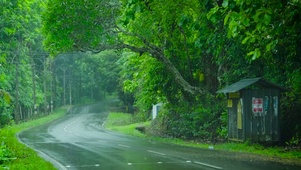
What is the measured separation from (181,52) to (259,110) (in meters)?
9.64

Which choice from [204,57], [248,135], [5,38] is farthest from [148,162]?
[5,38]

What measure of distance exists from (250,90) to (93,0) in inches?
392

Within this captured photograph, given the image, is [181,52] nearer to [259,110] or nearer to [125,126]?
[259,110]

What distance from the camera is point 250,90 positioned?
65.3ft

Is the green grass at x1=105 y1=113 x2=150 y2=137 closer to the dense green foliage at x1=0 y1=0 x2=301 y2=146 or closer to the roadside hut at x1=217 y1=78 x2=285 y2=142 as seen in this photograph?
the dense green foliage at x1=0 y1=0 x2=301 y2=146

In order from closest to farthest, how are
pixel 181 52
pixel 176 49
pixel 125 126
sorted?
pixel 176 49 < pixel 181 52 < pixel 125 126

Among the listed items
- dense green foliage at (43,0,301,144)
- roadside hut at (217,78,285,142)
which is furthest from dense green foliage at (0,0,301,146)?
roadside hut at (217,78,285,142)

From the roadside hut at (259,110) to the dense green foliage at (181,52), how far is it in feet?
3.09

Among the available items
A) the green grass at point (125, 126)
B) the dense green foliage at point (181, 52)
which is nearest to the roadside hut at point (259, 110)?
the dense green foliage at point (181, 52)

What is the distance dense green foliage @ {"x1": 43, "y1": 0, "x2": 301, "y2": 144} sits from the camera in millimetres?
20203

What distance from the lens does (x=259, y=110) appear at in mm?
19750

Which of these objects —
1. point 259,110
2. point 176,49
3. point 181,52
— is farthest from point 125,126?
point 259,110

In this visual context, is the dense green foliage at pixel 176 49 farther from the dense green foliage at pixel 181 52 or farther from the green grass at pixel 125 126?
the green grass at pixel 125 126

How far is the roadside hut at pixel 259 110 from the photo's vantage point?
19641 mm
